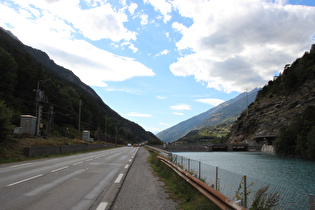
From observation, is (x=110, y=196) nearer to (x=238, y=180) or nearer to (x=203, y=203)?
(x=203, y=203)

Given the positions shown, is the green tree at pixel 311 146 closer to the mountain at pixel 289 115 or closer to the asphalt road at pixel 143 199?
the mountain at pixel 289 115

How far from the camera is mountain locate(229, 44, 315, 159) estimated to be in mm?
62312

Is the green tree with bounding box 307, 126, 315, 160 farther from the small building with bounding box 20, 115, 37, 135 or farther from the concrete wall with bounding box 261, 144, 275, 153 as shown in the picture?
the small building with bounding box 20, 115, 37, 135

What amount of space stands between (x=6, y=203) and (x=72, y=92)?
123933 mm

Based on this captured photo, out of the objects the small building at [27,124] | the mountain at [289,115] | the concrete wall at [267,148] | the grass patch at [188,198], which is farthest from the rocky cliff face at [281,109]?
the grass patch at [188,198]

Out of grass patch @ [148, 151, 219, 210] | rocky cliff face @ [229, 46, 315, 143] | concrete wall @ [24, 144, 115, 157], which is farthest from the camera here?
rocky cliff face @ [229, 46, 315, 143]

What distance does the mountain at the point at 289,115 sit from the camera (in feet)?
204

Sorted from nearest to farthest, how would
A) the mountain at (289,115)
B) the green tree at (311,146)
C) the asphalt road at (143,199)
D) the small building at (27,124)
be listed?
the asphalt road at (143,199)
the small building at (27,124)
the green tree at (311,146)
the mountain at (289,115)

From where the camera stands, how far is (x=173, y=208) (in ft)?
20.7

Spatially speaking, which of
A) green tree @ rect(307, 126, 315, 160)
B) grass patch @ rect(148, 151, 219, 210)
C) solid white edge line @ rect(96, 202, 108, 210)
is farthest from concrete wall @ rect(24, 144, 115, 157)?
green tree @ rect(307, 126, 315, 160)

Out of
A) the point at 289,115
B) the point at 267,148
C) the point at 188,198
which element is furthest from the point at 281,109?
the point at 188,198

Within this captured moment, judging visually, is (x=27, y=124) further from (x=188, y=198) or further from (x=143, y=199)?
(x=188, y=198)

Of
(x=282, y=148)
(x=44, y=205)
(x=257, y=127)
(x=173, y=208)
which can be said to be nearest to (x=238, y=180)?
(x=173, y=208)

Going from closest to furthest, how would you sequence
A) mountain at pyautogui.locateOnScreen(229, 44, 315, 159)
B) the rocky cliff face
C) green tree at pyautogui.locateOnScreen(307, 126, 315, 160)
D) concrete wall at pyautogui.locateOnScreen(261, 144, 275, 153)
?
green tree at pyautogui.locateOnScreen(307, 126, 315, 160)
mountain at pyautogui.locateOnScreen(229, 44, 315, 159)
concrete wall at pyautogui.locateOnScreen(261, 144, 275, 153)
the rocky cliff face
